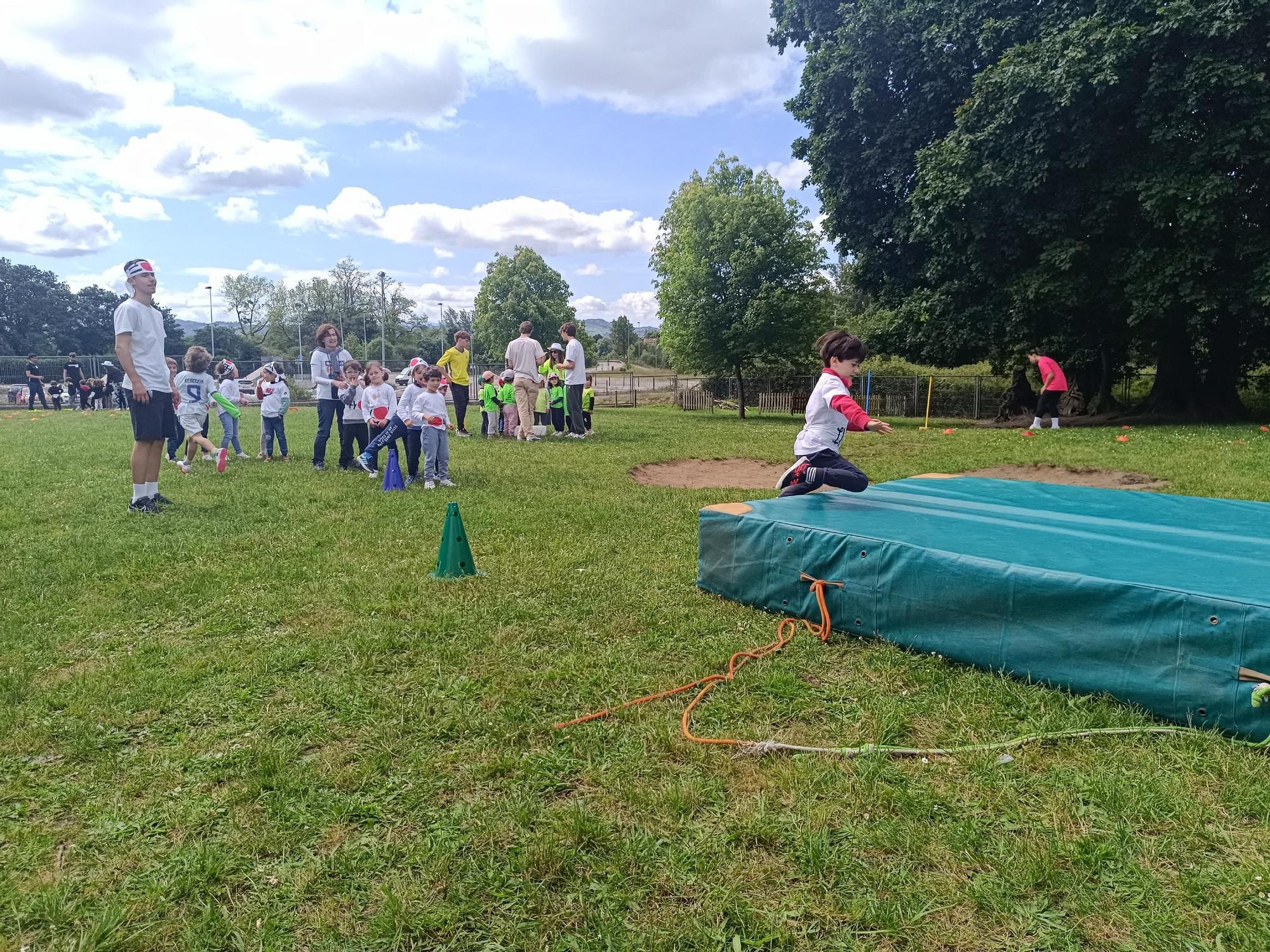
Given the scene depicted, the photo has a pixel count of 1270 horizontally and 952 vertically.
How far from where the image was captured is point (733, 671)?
3660 millimetres

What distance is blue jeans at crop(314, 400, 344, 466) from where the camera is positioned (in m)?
9.88

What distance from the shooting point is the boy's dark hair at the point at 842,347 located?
5.57 meters

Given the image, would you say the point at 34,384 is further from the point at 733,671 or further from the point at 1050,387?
the point at 1050,387

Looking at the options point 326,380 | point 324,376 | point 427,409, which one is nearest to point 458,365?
point 324,376

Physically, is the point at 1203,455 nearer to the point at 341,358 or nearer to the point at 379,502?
the point at 379,502

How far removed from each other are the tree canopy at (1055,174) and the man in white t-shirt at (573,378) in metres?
10.1

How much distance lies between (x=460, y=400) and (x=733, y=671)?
1250cm

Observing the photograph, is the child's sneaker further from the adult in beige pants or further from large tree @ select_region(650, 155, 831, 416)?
large tree @ select_region(650, 155, 831, 416)

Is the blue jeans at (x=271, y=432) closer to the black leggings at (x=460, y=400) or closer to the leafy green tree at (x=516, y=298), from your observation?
the black leggings at (x=460, y=400)

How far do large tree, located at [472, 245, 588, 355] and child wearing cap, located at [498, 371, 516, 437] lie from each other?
144ft

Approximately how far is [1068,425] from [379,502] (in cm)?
1808

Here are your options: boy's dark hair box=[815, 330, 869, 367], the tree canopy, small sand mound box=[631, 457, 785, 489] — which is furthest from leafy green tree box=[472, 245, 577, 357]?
boy's dark hair box=[815, 330, 869, 367]

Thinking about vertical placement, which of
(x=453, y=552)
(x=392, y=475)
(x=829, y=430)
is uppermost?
(x=829, y=430)

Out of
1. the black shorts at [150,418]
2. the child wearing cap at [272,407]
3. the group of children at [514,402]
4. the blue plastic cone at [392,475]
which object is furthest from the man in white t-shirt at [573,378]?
the black shorts at [150,418]
